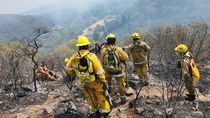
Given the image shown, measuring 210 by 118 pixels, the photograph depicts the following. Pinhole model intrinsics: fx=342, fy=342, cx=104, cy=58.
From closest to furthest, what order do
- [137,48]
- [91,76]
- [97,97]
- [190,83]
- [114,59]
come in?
[91,76]
[97,97]
[114,59]
[190,83]
[137,48]

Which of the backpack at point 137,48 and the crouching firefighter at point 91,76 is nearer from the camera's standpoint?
the crouching firefighter at point 91,76

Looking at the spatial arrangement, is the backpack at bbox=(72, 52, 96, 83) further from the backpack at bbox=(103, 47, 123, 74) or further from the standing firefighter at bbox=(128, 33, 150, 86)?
the standing firefighter at bbox=(128, 33, 150, 86)

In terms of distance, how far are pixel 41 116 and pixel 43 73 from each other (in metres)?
7.52

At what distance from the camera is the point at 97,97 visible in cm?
780

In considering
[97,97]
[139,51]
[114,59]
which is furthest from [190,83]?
[97,97]

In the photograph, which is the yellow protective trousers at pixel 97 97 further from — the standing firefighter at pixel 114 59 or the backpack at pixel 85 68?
the standing firefighter at pixel 114 59

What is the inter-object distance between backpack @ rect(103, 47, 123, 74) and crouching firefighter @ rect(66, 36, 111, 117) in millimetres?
1683

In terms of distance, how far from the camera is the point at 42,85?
15.0m

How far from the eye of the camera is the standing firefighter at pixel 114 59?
9.50 meters

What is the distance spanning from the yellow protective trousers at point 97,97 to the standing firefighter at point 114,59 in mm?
1774

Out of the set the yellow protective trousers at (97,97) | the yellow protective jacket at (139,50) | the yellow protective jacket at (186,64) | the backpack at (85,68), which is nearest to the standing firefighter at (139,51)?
the yellow protective jacket at (139,50)

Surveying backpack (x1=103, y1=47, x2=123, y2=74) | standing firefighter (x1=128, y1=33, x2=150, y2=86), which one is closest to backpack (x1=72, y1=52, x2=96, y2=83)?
backpack (x1=103, y1=47, x2=123, y2=74)

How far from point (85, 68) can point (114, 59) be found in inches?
80.7

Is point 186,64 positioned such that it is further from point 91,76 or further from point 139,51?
point 91,76
